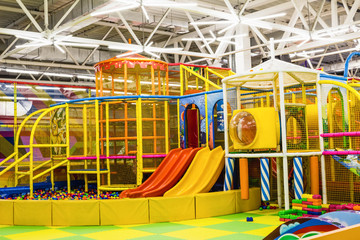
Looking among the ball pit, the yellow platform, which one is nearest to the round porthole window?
the yellow platform

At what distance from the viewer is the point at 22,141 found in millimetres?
14500

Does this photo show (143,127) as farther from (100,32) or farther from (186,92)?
(100,32)

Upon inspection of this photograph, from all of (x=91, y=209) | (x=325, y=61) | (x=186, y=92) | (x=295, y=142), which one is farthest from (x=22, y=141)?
(x=325, y=61)

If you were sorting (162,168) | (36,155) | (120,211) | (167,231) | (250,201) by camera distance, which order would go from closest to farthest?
(167,231)
(120,211)
(250,201)
(162,168)
(36,155)

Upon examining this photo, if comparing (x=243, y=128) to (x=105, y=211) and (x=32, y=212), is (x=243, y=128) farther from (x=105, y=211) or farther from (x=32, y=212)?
(x=32, y=212)

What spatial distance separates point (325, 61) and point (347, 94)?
2111 centimetres

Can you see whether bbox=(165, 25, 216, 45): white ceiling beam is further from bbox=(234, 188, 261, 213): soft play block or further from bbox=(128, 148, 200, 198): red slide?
bbox=(234, 188, 261, 213): soft play block

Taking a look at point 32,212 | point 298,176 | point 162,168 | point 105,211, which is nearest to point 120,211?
point 105,211

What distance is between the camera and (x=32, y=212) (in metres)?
8.92

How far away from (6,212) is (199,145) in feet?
17.4

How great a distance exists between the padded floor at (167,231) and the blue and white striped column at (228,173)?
132 centimetres

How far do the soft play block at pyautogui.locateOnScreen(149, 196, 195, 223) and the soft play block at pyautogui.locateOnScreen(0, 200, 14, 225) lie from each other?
287 cm

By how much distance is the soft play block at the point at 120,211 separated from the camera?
870 centimetres

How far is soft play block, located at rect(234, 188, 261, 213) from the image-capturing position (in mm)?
9828
